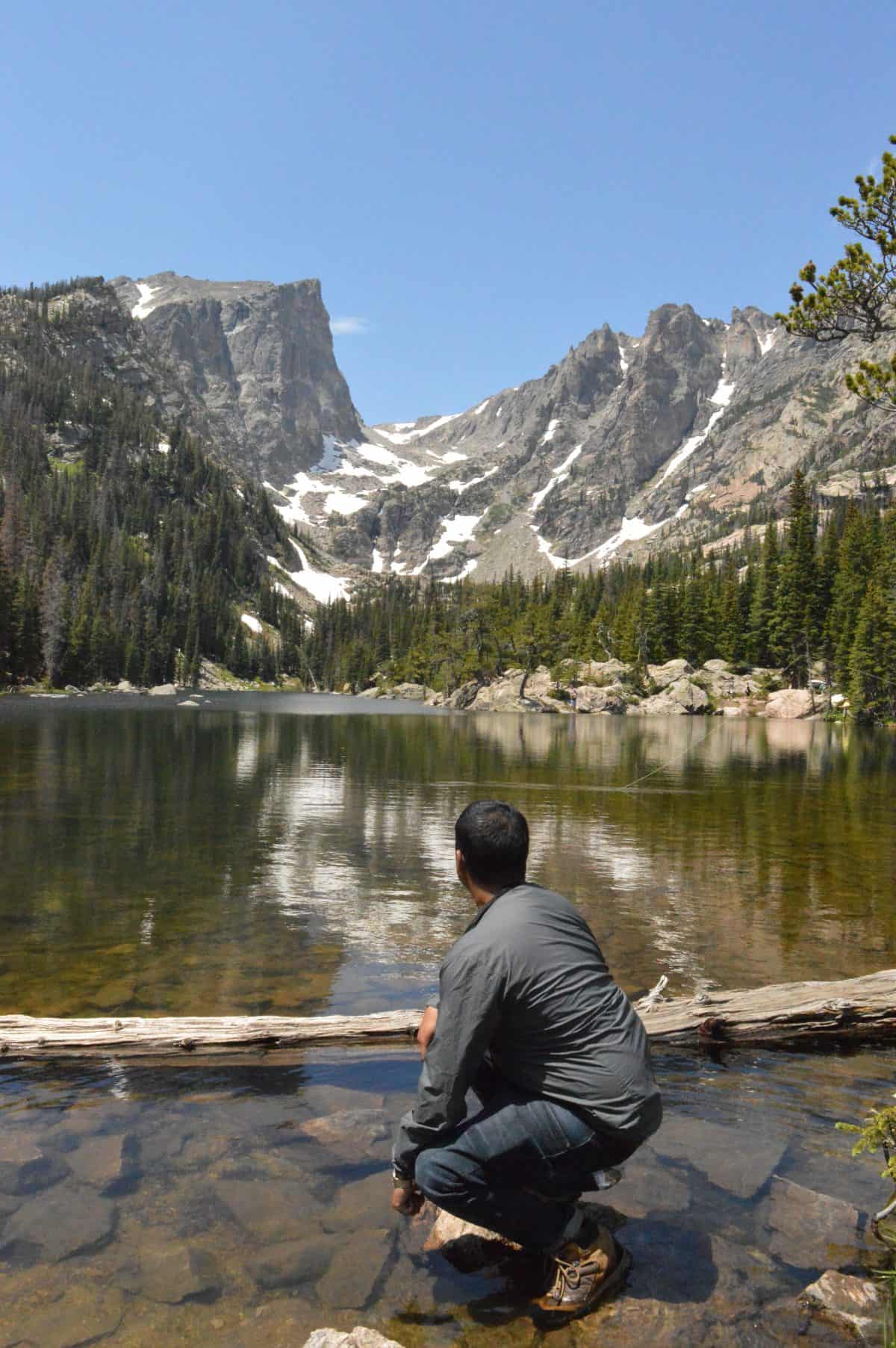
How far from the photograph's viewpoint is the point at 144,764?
37688 mm

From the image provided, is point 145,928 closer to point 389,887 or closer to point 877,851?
point 389,887

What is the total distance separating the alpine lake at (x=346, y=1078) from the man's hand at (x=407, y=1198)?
363 millimetres

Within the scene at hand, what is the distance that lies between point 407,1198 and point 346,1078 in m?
2.76

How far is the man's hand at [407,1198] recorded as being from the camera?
5.03 metres

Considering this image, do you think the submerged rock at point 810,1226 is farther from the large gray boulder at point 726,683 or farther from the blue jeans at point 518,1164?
the large gray boulder at point 726,683

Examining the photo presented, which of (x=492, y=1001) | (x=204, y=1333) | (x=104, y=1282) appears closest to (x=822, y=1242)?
(x=492, y=1001)

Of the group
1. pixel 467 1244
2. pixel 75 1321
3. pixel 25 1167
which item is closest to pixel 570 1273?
pixel 467 1244

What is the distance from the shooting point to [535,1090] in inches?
187

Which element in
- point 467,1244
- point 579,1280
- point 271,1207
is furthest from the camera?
point 271,1207

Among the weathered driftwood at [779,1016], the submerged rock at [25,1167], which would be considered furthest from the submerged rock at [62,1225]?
the weathered driftwood at [779,1016]

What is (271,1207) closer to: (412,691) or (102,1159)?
(102,1159)

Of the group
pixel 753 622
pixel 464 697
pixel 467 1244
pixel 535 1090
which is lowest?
pixel 467 1244

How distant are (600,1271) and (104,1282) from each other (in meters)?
2.87

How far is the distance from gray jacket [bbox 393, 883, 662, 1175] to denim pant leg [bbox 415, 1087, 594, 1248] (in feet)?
0.41
